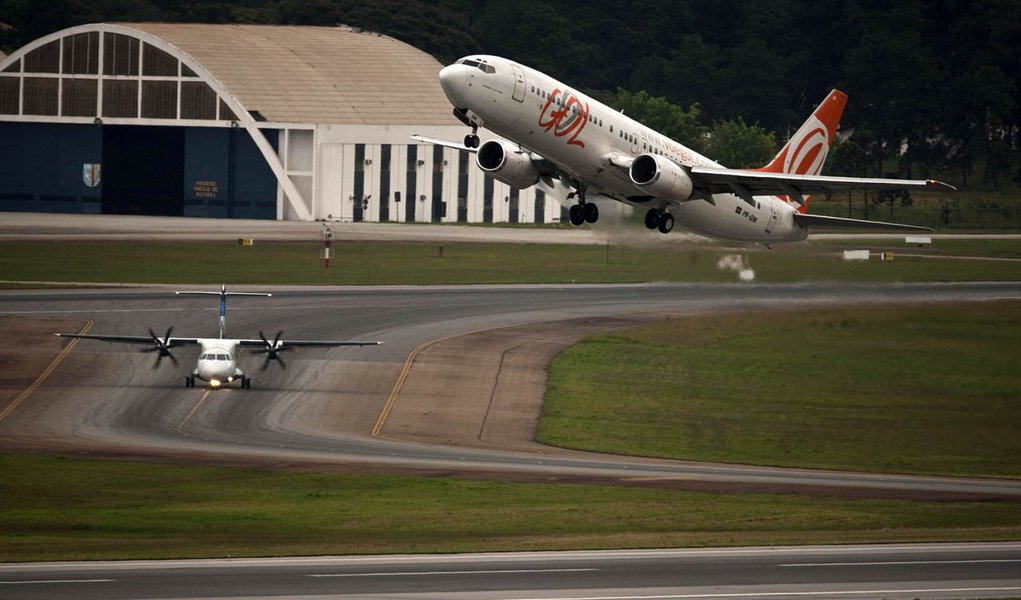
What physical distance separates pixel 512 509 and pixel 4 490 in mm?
18023

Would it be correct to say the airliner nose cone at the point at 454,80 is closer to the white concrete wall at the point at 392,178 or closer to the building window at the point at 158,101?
the white concrete wall at the point at 392,178

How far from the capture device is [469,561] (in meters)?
42.8

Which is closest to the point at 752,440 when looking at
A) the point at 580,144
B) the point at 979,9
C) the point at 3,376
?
the point at 580,144

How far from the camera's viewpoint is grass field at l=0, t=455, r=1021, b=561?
46.0 metres

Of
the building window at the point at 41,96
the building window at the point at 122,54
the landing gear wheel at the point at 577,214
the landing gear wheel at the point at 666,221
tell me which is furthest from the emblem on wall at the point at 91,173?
the landing gear wheel at the point at 666,221

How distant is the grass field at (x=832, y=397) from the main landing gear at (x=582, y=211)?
11.5 m

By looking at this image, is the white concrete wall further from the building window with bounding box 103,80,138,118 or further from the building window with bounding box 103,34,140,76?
the building window with bounding box 103,34,140,76

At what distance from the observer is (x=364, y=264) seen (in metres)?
113

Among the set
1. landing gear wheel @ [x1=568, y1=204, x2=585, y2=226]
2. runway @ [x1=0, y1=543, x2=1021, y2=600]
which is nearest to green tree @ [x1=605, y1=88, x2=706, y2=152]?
landing gear wheel @ [x1=568, y1=204, x2=585, y2=226]

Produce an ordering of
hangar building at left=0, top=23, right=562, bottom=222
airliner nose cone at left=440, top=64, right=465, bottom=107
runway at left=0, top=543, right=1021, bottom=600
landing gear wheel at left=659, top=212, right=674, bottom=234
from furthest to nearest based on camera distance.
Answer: hangar building at left=0, top=23, right=562, bottom=222, landing gear wheel at left=659, top=212, right=674, bottom=234, airliner nose cone at left=440, top=64, right=465, bottom=107, runway at left=0, top=543, right=1021, bottom=600

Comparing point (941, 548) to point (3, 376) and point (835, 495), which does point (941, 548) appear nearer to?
point (835, 495)

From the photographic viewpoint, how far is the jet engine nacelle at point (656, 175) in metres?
57.1

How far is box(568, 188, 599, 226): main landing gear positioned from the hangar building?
73864 millimetres

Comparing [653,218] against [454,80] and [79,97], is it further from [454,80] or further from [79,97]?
[79,97]
